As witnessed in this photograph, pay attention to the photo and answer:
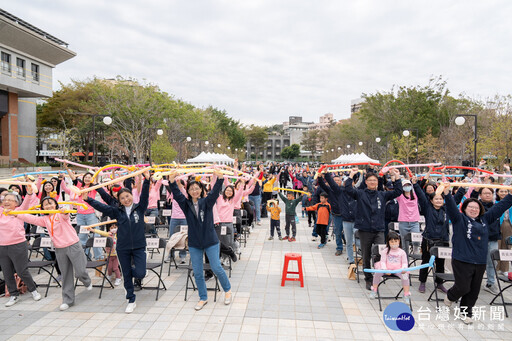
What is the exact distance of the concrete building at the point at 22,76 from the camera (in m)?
31.7

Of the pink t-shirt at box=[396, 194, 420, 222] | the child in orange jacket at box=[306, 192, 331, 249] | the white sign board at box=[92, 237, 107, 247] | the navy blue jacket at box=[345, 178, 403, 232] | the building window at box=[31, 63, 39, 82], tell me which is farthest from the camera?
the building window at box=[31, 63, 39, 82]

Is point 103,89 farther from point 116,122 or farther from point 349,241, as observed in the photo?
point 349,241

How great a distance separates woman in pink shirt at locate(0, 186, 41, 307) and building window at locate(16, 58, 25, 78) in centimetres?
3630

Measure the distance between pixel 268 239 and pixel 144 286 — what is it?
4.93 m

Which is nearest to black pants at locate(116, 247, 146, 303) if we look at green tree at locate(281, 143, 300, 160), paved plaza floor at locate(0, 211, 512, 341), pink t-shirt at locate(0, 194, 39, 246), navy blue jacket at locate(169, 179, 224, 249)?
paved plaza floor at locate(0, 211, 512, 341)

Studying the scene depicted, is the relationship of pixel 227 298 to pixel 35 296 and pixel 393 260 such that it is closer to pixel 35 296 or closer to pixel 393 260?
pixel 393 260

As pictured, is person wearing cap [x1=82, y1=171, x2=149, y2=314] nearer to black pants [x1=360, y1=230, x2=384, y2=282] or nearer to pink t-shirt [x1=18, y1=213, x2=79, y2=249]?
pink t-shirt [x1=18, y1=213, x2=79, y2=249]

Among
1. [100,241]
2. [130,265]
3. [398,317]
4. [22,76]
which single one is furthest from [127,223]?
[22,76]

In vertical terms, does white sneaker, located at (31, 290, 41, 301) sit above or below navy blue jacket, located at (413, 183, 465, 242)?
below

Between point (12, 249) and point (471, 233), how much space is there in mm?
7453

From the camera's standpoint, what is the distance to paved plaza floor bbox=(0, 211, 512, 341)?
14.8 ft

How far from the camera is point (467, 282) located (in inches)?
190

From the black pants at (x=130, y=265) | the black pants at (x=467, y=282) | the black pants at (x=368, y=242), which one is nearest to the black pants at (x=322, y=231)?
the black pants at (x=368, y=242)

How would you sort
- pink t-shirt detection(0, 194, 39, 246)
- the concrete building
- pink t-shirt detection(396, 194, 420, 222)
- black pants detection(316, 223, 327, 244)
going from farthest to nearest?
1. the concrete building
2. black pants detection(316, 223, 327, 244)
3. pink t-shirt detection(396, 194, 420, 222)
4. pink t-shirt detection(0, 194, 39, 246)
